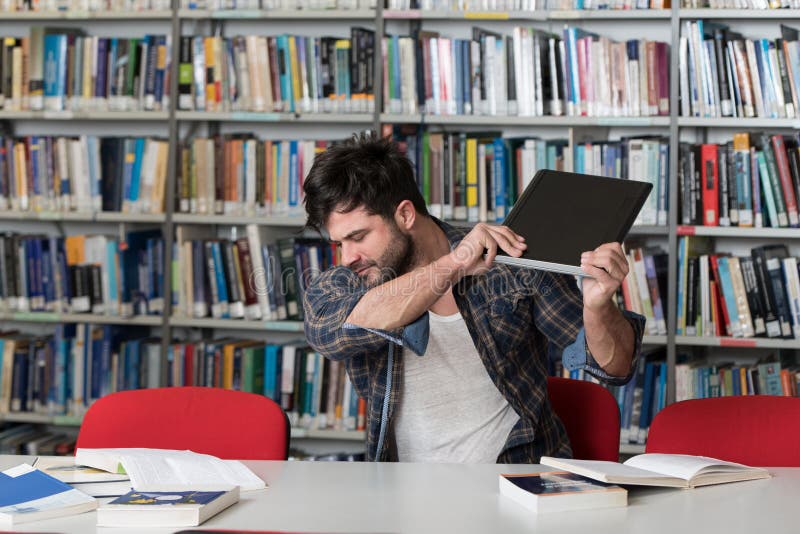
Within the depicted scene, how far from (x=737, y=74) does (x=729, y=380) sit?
973 mm

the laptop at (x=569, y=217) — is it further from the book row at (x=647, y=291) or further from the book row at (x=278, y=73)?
the book row at (x=278, y=73)

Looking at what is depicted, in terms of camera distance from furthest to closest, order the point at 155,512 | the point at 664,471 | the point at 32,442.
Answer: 1. the point at 32,442
2. the point at 664,471
3. the point at 155,512

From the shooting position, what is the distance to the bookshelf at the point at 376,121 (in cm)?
299

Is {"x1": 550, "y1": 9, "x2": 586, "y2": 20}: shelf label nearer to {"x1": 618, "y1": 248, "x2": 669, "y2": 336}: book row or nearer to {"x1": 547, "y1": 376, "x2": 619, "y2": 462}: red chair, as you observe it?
{"x1": 618, "y1": 248, "x2": 669, "y2": 336}: book row

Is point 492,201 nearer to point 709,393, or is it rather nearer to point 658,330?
point 658,330

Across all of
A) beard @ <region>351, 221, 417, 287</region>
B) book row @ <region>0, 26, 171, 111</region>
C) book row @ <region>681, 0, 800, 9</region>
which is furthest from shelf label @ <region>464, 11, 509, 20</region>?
beard @ <region>351, 221, 417, 287</region>

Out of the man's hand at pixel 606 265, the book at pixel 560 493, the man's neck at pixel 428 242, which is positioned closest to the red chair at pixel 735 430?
the man's hand at pixel 606 265

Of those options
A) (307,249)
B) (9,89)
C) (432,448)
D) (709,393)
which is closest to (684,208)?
(709,393)

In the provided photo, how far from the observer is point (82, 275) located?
3.41 meters

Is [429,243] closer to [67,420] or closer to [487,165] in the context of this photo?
[487,165]

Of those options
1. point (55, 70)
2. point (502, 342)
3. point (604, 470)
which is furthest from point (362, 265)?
point (55, 70)

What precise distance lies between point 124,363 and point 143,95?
0.98 m

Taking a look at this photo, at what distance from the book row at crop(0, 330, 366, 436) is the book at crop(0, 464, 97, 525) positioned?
1.82 metres

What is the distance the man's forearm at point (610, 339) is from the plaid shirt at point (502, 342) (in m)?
0.02
